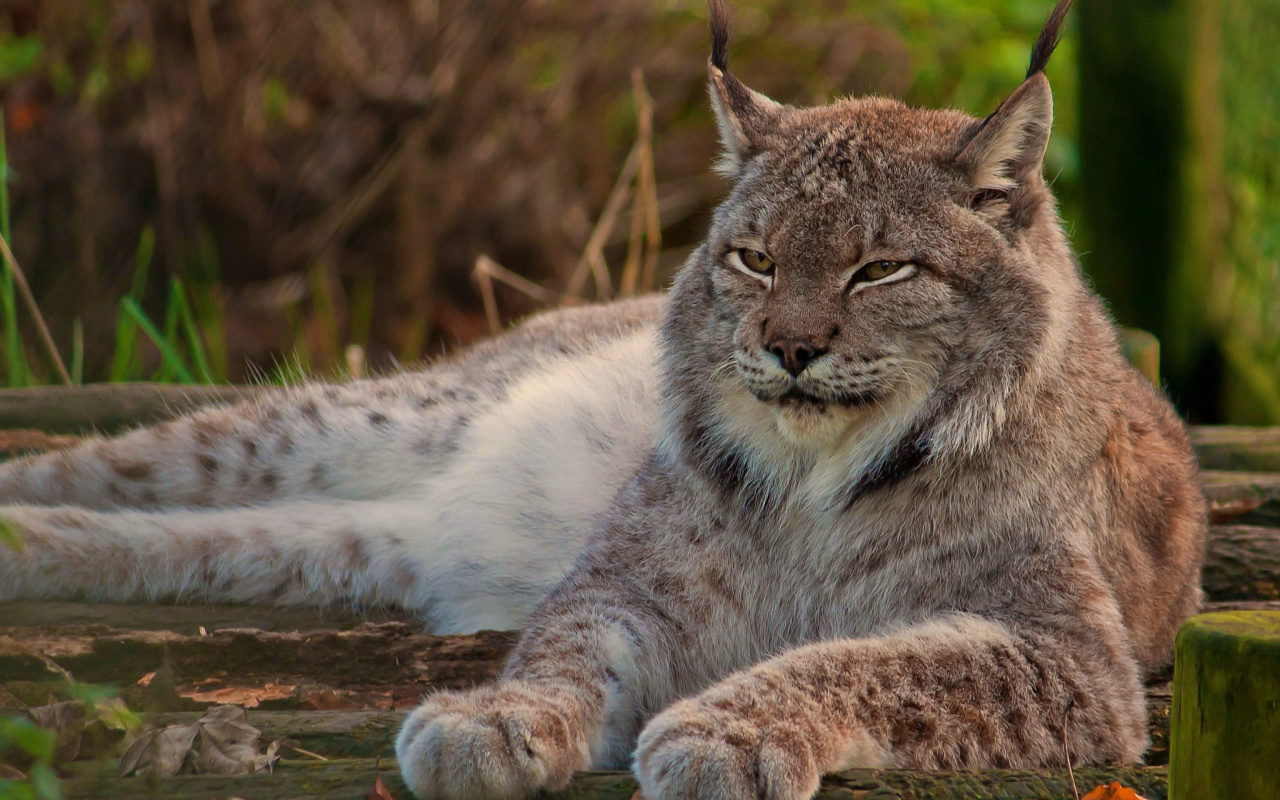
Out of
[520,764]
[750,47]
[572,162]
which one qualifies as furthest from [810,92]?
[520,764]

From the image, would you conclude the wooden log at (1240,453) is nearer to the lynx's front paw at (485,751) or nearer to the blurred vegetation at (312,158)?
the lynx's front paw at (485,751)

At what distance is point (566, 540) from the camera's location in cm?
366

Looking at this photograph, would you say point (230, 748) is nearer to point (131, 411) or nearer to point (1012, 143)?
point (1012, 143)

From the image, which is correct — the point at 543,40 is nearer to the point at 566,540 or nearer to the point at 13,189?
the point at 13,189

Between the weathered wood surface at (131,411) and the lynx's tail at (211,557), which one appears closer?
the lynx's tail at (211,557)

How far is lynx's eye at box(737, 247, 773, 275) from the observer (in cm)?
278

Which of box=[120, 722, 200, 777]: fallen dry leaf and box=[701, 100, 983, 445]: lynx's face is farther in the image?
box=[701, 100, 983, 445]: lynx's face

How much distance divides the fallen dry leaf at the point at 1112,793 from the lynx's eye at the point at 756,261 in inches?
46.7

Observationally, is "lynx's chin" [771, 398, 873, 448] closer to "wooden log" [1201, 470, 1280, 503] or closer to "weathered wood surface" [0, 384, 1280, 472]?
"wooden log" [1201, 470, 1280, 503]

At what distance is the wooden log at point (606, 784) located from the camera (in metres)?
1.96

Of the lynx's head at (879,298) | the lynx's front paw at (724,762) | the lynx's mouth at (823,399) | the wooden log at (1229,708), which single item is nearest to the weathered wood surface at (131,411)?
the lynx's head at (879,298)

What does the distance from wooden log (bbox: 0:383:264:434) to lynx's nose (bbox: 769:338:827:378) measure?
2.36 m

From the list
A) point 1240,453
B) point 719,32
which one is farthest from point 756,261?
point 1240,453

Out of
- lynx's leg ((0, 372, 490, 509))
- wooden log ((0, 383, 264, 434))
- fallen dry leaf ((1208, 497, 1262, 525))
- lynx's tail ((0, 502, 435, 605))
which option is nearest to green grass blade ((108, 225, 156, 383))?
wooden log ((0, 383, 264, 434))
